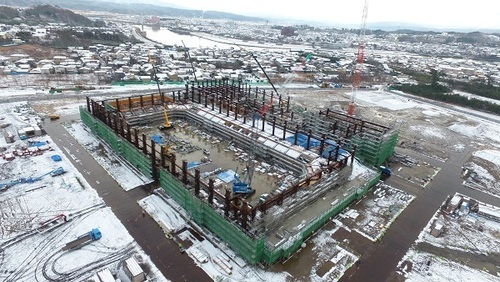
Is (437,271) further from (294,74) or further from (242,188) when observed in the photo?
(294,74)


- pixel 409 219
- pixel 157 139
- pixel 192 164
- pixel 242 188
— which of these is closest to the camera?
pixel 409 219

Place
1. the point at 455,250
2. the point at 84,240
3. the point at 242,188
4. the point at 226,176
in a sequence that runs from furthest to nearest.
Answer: the point at 226,176 → the point at 242,188 → the point at 455,250 → the point at 84,240

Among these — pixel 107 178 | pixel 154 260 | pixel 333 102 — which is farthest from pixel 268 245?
pixel 333 102

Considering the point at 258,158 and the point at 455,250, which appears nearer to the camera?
the point at 455,250

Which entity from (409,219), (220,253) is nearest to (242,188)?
(220,253)

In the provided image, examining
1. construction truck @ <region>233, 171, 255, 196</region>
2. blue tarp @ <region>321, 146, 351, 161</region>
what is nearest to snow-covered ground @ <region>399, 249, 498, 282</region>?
blue tarp @ <region>321, 146, 351, 161</region>

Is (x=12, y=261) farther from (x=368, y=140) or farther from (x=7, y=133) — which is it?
(x=368, y=140)

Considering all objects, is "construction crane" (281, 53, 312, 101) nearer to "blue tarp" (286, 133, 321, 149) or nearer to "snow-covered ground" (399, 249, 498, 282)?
"blue tarp" (286, 133, 321, 149)

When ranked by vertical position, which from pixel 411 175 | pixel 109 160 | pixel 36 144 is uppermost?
pixel 36 144
